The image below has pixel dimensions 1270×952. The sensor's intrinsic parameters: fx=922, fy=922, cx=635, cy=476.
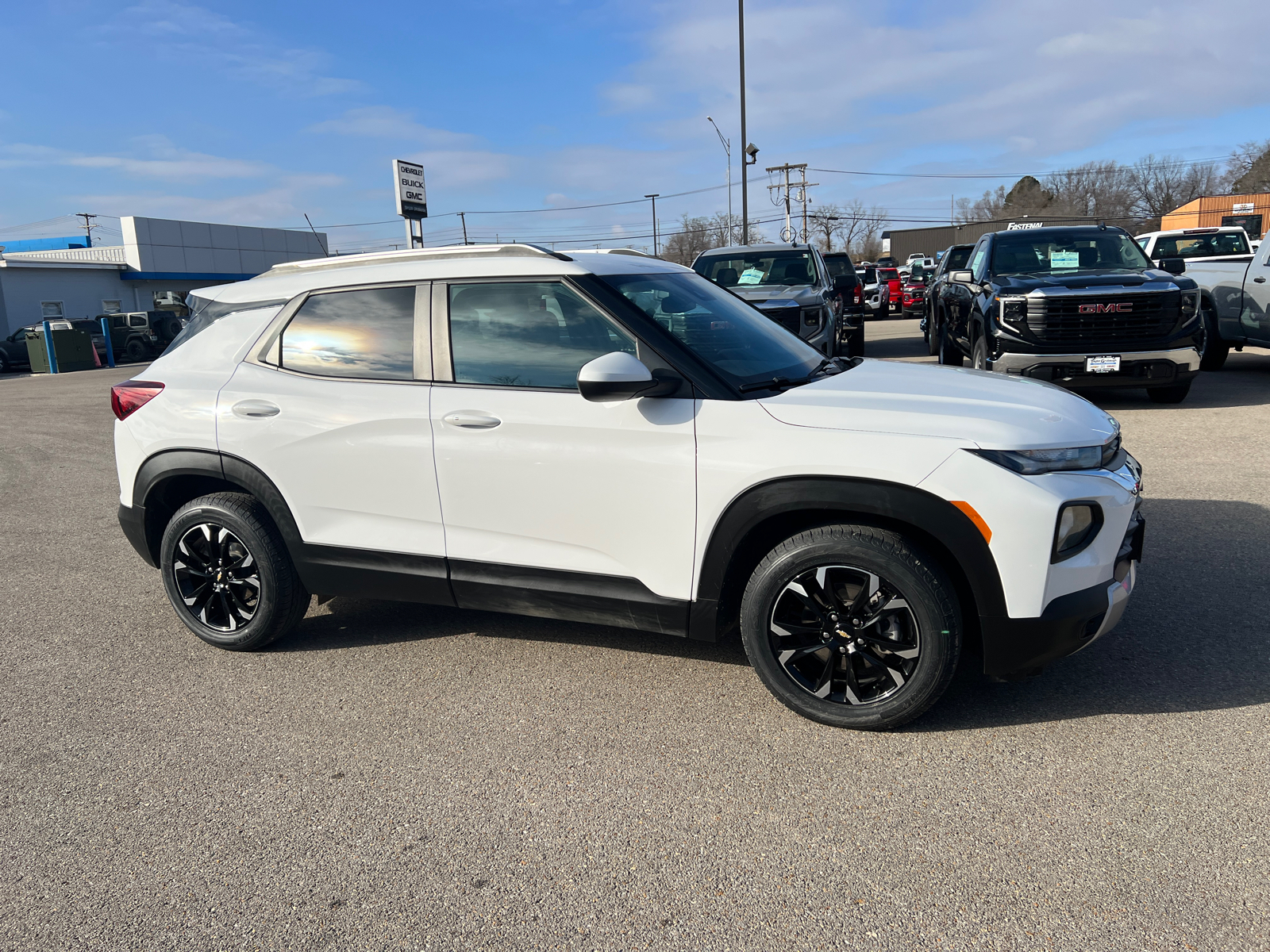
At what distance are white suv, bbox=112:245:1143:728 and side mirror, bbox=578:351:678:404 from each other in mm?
13

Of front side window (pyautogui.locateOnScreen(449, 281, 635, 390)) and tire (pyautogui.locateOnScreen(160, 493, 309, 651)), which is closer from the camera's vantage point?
front side window (pyautogui.locateOnScreen(449, 281, 635, 390))

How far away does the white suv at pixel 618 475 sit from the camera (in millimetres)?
3191

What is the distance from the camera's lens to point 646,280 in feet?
13.4

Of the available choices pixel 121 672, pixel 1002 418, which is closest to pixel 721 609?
pixel 1002 418

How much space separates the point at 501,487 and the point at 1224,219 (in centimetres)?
2530

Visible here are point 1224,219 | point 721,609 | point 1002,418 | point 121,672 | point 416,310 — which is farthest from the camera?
point 1224,219

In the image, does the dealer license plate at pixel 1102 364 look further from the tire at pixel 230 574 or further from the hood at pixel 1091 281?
the tire at pixel 230 574

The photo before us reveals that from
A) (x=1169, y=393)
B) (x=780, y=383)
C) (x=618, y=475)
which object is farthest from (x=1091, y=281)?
(x=618, y=475)

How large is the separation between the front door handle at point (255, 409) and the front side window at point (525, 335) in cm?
93

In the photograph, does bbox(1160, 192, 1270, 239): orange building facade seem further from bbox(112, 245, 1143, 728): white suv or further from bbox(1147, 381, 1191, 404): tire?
bbox(112, 245, 1143, 728): white suv

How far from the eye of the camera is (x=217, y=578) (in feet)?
14.6

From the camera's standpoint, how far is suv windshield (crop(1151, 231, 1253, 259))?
15047 mm

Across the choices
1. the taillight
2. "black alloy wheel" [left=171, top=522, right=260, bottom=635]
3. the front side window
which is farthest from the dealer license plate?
the taillight

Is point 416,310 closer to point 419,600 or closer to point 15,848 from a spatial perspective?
point 419,600
